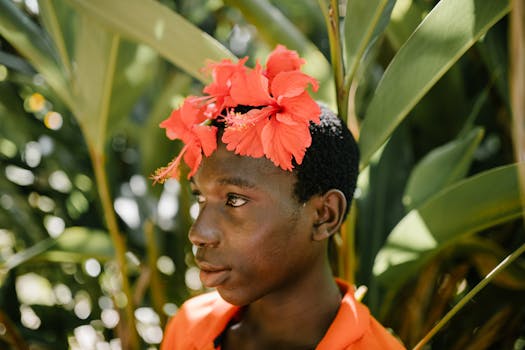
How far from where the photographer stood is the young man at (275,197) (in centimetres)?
65

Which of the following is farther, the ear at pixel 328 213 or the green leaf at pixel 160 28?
the green leaf at pixel 160 28

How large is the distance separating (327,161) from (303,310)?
0.18 metres

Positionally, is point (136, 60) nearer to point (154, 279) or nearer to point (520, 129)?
point (154, 279)

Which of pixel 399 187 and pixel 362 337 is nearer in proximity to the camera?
pixel 362 337

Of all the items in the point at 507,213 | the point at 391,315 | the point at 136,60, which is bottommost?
the point at 391,315

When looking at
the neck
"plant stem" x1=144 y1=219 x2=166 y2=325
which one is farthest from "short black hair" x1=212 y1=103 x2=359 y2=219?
"plant stem" x1=144 y1=219 x2=166 y2=325

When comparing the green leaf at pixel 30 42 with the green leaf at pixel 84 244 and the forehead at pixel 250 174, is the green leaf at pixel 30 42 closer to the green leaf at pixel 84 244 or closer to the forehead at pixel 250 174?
the green leaf at pixel 84 244

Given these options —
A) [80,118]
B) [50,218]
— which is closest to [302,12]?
[80,118]

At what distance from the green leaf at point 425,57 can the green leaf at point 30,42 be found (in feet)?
1.48

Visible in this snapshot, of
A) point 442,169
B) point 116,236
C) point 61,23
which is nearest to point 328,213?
point 442,169

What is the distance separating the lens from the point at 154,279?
1130mm

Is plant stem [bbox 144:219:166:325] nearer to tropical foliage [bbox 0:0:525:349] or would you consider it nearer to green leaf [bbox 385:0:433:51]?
tropical foliage [bbox 0:0:525:349]

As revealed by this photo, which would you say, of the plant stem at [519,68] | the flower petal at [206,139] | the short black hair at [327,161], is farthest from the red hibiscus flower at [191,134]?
the plant stem at [519,68]

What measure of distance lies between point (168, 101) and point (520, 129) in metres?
0.85
